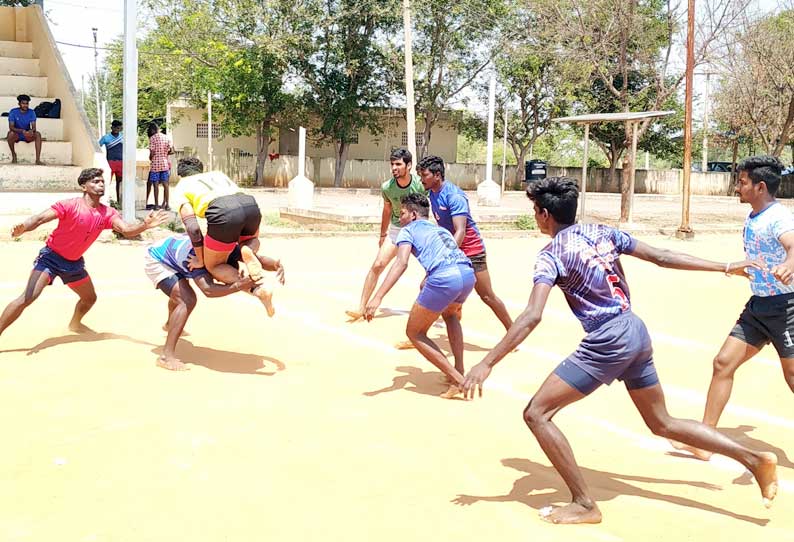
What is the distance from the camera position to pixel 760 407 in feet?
21.9

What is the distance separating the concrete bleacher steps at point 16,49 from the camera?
23.1 m

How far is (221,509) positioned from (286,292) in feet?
21.7

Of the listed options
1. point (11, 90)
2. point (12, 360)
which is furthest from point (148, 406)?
point (11, 90)

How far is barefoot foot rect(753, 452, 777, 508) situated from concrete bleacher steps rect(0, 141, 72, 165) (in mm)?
18985

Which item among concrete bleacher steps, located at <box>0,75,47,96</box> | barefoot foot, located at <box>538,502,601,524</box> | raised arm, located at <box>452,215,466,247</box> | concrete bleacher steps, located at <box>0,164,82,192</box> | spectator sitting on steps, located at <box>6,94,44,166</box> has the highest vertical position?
concrete bleacher steps, located at <box>0,75,47,96</box>

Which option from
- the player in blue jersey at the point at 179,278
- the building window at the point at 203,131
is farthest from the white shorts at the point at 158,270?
the building window at the point at 203,131

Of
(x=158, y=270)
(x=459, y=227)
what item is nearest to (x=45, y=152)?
(x=158, y=270)

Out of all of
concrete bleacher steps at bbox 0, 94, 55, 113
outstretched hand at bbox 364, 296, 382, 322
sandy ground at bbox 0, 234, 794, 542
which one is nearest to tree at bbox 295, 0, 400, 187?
concrete bleacher steps at bbox 0, 94, 55, 113

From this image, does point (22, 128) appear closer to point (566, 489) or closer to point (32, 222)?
point (32, 222)

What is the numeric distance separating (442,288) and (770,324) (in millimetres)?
2180

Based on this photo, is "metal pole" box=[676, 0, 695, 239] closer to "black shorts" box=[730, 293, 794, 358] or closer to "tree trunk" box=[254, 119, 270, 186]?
"black shorts" box=[730, 293, 794, 358]

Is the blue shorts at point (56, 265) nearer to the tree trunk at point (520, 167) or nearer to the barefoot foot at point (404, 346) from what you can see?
the barefoot foot at point (404, 346)

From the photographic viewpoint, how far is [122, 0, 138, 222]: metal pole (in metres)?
14.2

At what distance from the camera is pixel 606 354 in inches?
167
